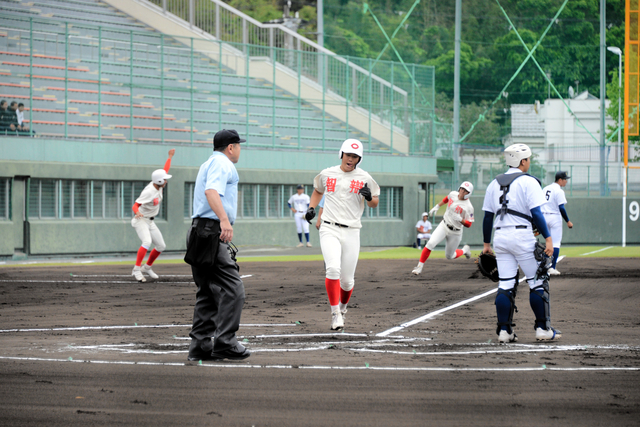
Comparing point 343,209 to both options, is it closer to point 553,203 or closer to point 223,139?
point 223,139

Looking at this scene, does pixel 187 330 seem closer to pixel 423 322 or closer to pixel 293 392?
pixel 423 322

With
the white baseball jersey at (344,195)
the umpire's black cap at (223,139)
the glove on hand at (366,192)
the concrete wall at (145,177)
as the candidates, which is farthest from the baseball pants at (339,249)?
the concrete wall at (145,177)

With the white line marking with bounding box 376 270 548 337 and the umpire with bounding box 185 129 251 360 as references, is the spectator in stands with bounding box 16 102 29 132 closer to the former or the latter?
the white line marking with bounding box 376 270 548 337

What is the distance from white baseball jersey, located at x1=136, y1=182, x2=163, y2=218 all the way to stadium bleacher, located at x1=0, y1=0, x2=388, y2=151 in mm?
9469

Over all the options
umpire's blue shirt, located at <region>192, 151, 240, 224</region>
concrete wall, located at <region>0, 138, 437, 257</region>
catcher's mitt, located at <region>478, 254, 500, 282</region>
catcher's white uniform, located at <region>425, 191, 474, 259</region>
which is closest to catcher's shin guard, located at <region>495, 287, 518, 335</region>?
catcher's mitt, located at <region>478, 254, 500, 282</region>

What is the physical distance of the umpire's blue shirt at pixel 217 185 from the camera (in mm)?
7266

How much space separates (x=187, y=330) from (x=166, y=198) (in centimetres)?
1660

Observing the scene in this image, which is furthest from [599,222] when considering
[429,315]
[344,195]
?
[344,195]

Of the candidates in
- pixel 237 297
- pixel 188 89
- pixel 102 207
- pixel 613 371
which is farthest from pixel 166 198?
pixel 613 371

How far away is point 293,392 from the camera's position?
6.05m

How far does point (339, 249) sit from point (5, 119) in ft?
54.4

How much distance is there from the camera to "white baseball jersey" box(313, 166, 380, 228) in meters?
9.88

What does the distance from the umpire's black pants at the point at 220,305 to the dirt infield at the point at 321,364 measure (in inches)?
9.7

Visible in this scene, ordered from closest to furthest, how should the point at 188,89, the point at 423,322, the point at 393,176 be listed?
the point at 423,322, the point at 188,89, the point at 393,176
